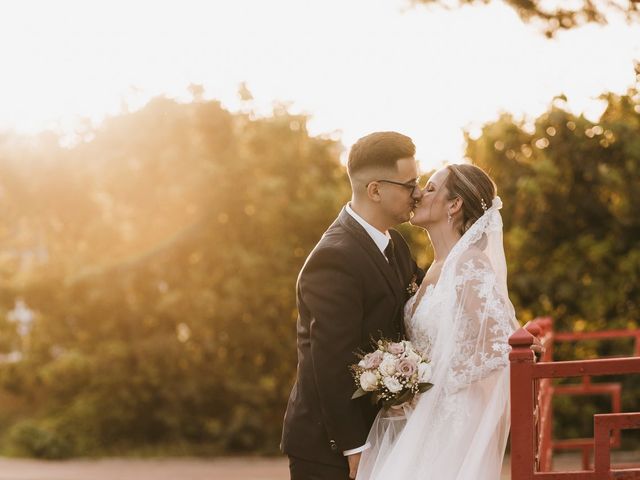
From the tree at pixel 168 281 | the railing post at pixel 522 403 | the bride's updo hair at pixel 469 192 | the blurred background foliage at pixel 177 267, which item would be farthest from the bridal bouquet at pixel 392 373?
the tree at pixel 168 281

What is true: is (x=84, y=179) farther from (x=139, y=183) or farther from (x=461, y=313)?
(x=461, y=313)

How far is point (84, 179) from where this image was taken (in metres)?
13.6

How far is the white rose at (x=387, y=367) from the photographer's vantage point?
3.94 metres

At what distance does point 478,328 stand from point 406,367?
39cm

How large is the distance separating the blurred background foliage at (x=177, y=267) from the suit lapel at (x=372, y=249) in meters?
8.18

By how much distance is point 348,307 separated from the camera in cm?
406

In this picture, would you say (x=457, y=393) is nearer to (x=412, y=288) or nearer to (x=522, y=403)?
(x=412, y=288)

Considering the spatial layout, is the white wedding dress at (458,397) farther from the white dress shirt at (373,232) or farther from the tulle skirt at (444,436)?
the white dress shirt at (373,232)

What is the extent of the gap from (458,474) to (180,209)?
31.3 ft

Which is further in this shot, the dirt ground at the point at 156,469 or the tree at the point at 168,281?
the tree at the point at 168,281

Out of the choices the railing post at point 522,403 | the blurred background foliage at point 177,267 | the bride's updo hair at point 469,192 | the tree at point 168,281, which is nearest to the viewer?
the railing post at point 522,403

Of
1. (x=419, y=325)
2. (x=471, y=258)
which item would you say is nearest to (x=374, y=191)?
(x=471, y=258)

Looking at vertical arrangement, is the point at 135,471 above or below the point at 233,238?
below

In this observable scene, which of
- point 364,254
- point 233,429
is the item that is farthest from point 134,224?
point 364,254
